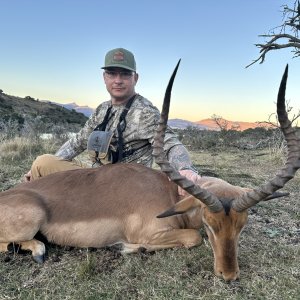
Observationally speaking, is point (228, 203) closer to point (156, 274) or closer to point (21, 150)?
point (156, 274)

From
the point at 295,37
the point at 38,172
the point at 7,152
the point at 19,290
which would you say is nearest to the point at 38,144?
the point at 7,152

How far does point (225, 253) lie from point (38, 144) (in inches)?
499

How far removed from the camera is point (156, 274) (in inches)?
169

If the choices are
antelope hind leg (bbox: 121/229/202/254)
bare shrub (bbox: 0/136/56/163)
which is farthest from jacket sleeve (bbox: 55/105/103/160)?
bare shrub (bbox: 0/136/56/163)

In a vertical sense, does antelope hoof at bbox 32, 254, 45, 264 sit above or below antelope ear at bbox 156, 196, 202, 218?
below

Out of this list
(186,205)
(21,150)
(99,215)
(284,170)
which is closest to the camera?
(284,170)

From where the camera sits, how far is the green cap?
655 cm

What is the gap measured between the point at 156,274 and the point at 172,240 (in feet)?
2.19

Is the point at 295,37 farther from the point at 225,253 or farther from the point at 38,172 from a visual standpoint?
the point at 225,253

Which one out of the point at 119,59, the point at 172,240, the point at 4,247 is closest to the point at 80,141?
the point at 119,59

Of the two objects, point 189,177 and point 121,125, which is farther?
A: point 121,125

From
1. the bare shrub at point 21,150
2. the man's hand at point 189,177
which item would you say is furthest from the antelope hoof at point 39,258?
the bare shrub at point 21,150

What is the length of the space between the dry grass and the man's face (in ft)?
8.99

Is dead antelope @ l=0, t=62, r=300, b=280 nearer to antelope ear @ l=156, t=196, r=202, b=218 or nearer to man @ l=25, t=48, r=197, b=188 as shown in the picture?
antelope ear @ l=156, t=196, r=202, b=218
